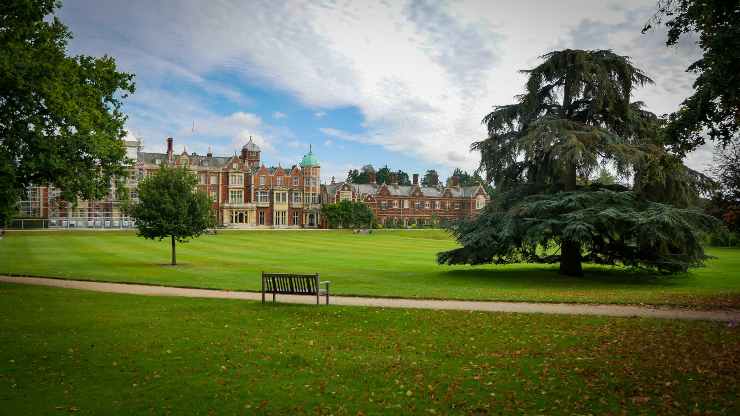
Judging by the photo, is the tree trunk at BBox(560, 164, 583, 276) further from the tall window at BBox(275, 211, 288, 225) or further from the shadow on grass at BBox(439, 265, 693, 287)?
the tall window at BBox(275, 211, 288, 225)

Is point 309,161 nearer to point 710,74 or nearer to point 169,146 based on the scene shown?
point 169,146

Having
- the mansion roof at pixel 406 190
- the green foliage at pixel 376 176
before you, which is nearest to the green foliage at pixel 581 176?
the mansion roof at pixel 406 190

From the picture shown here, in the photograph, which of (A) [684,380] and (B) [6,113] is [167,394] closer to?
(A) [684,380]

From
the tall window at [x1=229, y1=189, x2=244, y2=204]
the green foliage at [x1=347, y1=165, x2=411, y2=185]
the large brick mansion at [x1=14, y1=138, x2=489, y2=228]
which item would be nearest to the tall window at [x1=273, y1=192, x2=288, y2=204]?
the large brick mansion at [x1=14, y1=138, x2=489, y2=228]

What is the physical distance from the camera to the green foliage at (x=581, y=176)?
71.3ft

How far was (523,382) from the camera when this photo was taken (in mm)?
7887

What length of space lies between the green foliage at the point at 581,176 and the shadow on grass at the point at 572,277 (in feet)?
2.33

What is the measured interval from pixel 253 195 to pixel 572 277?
6908cm

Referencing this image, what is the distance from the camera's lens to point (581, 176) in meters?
24.3

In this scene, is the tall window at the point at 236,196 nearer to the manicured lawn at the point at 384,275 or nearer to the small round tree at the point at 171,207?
the manicured lawn at the point at 384,275

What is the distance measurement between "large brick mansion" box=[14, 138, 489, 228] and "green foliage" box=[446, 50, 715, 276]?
2370 inches

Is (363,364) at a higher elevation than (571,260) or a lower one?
lower

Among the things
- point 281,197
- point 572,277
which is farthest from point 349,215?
point 572,277

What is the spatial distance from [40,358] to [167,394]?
3.21 m
